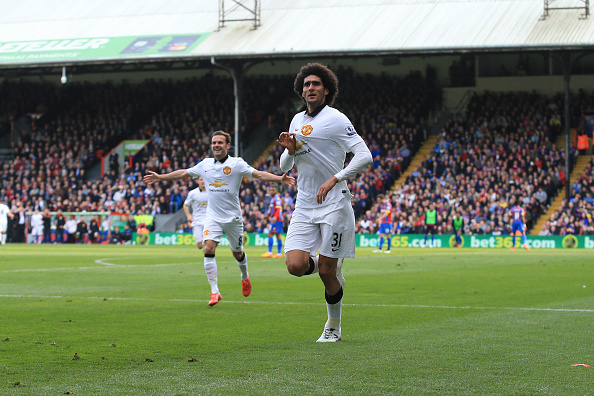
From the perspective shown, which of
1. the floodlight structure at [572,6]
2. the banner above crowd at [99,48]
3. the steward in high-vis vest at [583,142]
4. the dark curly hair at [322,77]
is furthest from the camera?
the banner above crowd at [99,48]

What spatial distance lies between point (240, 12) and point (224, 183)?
34.7 m

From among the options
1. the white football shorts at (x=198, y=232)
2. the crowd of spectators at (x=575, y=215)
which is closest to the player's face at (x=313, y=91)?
the white football shorts at (x=198, y=232)

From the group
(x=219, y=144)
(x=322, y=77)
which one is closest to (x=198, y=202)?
(x=219, y=144)

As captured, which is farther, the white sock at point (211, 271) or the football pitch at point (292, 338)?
the white sock at point (211, 271)

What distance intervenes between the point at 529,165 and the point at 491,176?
1.90m

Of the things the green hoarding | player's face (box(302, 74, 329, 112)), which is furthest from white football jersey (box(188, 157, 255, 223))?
the green hoarding

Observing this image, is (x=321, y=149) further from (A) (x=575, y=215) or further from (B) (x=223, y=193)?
(A) (x=575, y=215)

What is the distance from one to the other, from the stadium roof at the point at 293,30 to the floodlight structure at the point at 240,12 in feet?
0.39

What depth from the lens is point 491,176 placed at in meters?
→ 40.7

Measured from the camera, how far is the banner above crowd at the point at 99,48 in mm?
43312

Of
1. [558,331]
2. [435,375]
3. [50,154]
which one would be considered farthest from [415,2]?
[435,375]

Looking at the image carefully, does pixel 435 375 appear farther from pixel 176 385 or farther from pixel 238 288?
pixel 238 288

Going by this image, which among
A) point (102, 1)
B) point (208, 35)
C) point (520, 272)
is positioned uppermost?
point (102, 1)

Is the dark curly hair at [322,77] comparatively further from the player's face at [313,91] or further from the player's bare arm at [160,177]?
the player's bare arm at [160,177]
